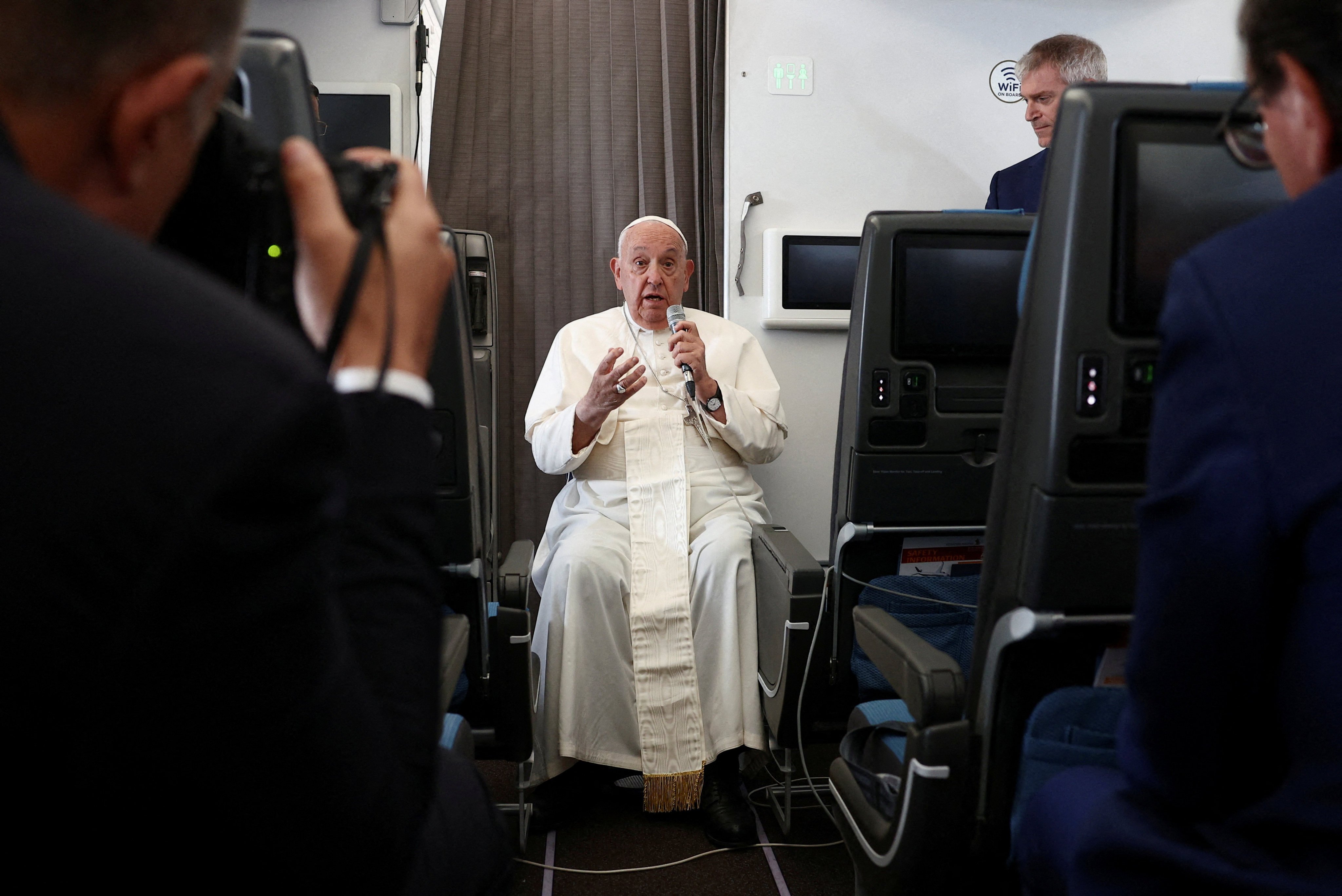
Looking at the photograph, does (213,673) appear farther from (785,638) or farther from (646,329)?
(646,329)

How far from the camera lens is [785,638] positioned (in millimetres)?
2180

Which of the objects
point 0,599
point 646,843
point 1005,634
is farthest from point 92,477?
→ point 646,843

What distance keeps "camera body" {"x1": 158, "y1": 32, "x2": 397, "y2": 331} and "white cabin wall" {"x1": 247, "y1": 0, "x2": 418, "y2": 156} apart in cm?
311

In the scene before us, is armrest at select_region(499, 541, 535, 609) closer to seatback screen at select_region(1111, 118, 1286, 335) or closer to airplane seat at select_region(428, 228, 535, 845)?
airplane seat at select_region(428, 228, 535, 845)

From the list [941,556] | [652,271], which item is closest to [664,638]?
[941,556]

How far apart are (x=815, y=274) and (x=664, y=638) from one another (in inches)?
63.9

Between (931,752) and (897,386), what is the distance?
3.31 ft

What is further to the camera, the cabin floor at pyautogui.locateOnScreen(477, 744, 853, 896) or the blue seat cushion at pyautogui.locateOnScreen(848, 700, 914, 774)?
the cabin floor at pyautogui.locateOnScreen(477, 744, 853, 896)

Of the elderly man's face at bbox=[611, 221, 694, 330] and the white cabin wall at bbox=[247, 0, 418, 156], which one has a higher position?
the white cabin wall at bbox=[247, 0, 418, 156]

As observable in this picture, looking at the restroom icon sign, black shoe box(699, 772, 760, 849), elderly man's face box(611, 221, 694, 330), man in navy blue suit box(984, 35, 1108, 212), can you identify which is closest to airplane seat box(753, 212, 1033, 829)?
black shoe box(699, 772, 760, 849)

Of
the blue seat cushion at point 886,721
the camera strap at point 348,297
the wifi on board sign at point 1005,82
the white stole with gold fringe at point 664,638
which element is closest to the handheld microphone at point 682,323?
the white stole with gold fringe at point 664,638

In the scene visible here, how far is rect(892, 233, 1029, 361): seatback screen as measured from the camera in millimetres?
1987

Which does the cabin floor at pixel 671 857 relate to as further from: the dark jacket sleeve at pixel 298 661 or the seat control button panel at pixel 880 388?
the dark jacket sleeve at pixel 298 661

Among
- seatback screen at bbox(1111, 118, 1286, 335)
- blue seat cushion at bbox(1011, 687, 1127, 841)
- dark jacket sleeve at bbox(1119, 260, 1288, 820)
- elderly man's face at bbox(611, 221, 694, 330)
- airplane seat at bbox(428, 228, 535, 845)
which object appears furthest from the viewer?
elderly man's face at bbox(611, 221, 694, 330)
